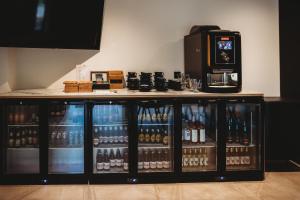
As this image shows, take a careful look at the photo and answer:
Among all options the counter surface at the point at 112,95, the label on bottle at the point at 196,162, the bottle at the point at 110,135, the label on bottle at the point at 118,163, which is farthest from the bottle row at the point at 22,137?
the label on bottle at the point at 196,162

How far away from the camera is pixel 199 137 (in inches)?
185

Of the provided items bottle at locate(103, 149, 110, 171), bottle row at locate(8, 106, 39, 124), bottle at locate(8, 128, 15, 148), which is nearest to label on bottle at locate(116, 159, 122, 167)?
bottle at locate(103, 149, 110, 171)

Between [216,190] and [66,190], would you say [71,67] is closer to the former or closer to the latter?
[66,190]

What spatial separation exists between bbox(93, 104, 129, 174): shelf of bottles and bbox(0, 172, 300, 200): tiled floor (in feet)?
1.07

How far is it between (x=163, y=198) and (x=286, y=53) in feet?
8.98

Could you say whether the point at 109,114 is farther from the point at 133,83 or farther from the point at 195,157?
the point at 195,157

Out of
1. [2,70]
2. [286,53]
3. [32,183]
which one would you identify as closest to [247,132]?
[286,53]

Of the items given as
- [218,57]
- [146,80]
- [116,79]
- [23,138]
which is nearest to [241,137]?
[218,57]

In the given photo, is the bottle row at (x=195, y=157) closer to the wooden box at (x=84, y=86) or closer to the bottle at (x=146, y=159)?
the bottle at (x=146, y=159)

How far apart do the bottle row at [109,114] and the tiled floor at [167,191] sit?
0.78 meters

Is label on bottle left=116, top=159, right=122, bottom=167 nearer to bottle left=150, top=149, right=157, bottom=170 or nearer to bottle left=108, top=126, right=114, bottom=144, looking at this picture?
bottle left=108, top=126, right=114, bottom=144

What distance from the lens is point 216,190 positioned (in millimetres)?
4195

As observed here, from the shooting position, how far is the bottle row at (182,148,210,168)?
4668mm

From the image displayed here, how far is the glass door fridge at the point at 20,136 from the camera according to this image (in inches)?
176
